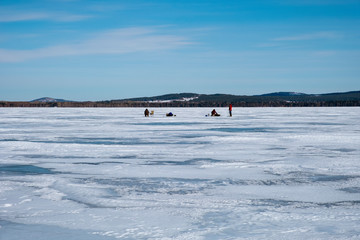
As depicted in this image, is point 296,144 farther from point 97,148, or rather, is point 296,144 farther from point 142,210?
point 142,210

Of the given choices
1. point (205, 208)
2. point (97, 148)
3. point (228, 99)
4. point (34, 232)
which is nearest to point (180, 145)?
point (97, 148)

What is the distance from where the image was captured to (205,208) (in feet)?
16.2

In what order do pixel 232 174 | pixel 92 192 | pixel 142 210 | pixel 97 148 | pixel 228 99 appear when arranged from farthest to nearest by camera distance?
pixel 228 99
pixel 97 148
pixel 232 174
pixel 92 192
pixel 142 210

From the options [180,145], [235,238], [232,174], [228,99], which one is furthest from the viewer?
[228,99]

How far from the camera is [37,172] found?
7.47 meters

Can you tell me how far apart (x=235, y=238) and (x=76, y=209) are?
6.51ft

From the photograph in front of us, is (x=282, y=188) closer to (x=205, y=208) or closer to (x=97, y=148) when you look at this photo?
(x=205, y=208)

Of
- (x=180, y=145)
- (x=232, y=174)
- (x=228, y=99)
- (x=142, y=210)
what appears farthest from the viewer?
(x=228, y=99)

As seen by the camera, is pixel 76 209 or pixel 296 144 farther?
pixel 296 144

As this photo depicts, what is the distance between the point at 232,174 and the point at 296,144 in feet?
17.6

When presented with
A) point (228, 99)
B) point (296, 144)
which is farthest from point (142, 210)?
point (228, 99)

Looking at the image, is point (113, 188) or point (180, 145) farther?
point (180, 145)

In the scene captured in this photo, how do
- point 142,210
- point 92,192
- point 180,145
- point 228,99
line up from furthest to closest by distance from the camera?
point 228,99, point 180,145, point 92,192, point 142,210

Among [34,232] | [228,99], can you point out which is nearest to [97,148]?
[34,232]
